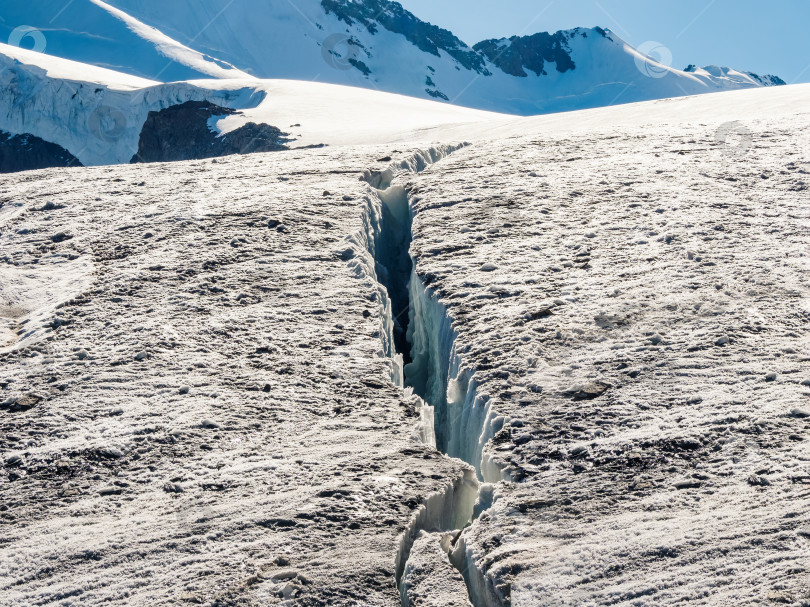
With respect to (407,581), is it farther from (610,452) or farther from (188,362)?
(188,362)

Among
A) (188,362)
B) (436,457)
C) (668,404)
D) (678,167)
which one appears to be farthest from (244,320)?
(678,167)

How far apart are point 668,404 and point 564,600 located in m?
1.05

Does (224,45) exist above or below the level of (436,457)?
above

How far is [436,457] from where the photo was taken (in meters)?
3.02

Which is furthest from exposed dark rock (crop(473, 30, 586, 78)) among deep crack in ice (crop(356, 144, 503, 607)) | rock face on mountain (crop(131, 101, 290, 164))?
deep crack in ice (crop(356, 144, 503, 607))

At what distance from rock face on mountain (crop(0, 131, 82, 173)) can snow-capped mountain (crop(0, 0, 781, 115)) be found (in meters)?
13.0
